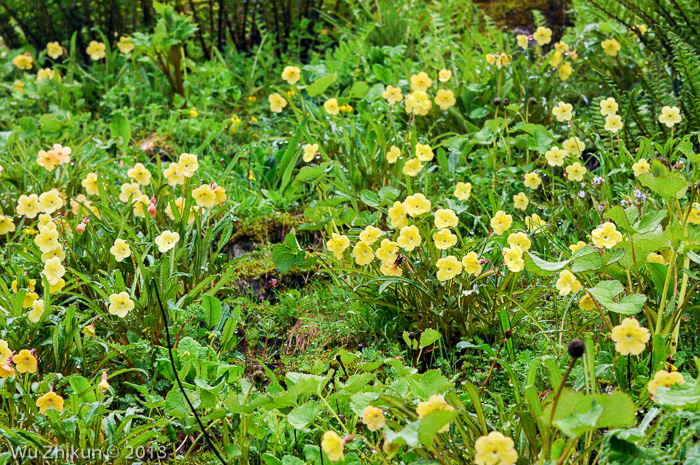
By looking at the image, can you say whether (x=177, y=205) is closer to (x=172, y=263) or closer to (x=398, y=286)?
(x=172, y=263)

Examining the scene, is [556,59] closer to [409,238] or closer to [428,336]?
[409,238]

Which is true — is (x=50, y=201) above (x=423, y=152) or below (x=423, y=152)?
below

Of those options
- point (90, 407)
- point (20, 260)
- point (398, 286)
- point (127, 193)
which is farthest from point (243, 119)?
point (90, 407)

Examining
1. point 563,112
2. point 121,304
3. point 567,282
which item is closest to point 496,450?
point 567,282

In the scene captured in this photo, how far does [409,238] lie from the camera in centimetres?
201

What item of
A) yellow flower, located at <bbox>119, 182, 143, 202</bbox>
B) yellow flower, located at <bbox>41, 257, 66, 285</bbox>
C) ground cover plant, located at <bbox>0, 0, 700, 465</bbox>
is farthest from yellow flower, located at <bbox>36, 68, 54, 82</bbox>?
yellow flower, located at <bbox>41, 257, 66, 285</bbox>

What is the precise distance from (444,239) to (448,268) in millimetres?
111

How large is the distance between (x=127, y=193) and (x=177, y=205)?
23 cm

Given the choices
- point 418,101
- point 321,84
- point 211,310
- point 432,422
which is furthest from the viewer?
point 321,84

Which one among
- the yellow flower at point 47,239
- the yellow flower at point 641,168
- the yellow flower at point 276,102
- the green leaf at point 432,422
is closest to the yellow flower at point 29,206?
the yellow flower at point 47,239

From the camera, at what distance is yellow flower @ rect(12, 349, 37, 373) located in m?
1.83

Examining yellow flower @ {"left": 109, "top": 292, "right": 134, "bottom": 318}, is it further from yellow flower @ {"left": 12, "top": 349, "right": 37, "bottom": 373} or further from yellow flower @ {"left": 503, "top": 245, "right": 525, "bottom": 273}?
yellow flower @ {"left": 503, "top": 245, "right": 525, "bottom": 273}

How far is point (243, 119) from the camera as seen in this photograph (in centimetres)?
392

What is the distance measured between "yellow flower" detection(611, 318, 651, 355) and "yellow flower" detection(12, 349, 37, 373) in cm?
158
